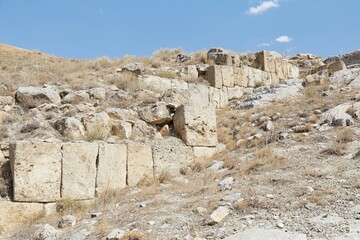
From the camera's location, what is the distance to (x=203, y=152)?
9266 millimetres

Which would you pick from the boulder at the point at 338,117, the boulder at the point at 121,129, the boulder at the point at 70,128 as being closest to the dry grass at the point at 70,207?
the boulder at the point at 70,128

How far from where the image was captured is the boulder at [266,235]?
4422 millimetres

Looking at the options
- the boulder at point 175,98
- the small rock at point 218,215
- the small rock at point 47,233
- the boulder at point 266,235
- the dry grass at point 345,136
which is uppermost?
the boulder at point 175,98

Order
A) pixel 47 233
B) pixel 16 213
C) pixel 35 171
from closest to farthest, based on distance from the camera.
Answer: pixel 47 233 < pixel 16 213 < pixel 35 171

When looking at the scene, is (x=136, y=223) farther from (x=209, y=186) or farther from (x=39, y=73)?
(x=39, y=73)

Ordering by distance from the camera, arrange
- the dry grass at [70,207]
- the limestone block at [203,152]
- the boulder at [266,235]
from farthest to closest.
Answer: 1. the limestone block at [203,152]
2. the dry grass at [70,207]
3. the boulder at [266,235]

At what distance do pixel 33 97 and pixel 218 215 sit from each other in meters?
5.76

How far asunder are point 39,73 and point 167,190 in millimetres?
6794

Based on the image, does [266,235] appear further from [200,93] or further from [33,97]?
[200,93]

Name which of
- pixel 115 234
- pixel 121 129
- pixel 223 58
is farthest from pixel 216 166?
pixel 223 58

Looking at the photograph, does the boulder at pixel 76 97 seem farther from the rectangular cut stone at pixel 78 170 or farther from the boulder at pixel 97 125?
the rectangular cut stone at pixel 78 170

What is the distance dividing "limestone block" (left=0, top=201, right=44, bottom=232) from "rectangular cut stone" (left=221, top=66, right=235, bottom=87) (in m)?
9.36

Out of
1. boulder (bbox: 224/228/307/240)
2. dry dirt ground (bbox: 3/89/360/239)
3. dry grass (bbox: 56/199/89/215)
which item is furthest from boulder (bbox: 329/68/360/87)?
dry grass (bbox: 56/199/89/215)

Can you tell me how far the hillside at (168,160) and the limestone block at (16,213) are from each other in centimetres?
2
